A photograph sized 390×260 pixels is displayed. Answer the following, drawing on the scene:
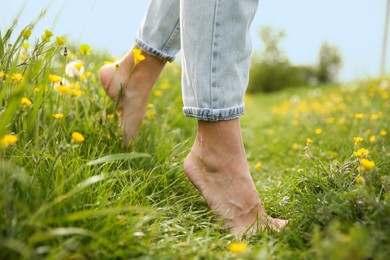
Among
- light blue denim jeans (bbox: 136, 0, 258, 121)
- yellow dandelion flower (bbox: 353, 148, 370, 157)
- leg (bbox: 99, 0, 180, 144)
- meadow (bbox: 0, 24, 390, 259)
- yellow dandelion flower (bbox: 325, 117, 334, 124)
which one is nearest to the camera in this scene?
meadow (bbox: 0, 24, 390, 259)

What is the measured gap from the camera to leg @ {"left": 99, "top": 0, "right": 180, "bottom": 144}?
1.58 m

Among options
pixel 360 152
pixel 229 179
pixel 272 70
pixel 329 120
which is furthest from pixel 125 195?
pixel 272 70

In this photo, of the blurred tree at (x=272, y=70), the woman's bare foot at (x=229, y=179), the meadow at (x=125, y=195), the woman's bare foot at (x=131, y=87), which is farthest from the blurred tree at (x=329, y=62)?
the woman's bare foot at (x=229, y=179)

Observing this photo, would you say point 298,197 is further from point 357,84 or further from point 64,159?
point 357,84

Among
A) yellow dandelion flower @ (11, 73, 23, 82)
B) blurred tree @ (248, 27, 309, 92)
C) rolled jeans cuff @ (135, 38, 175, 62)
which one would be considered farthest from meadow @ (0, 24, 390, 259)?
blurred tree @ (248, 27, 309, 92)

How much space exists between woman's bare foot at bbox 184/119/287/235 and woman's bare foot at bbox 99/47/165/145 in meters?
0.40

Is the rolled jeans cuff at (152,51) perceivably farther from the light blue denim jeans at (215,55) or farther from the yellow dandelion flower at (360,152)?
the yellow dandelion flower at (360,152)

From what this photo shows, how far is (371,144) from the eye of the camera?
2.02 m

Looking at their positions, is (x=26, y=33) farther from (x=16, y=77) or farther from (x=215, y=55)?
(x=215, y=55)

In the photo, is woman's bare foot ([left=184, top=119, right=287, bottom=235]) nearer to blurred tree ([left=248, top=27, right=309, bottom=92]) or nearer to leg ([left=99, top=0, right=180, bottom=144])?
leg ([left=99, top=0, right=180, bottom=144])

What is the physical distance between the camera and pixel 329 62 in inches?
413

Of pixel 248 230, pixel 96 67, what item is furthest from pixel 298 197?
pixel 96 67

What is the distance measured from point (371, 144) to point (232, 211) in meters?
0.97

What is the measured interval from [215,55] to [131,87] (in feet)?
1.79
